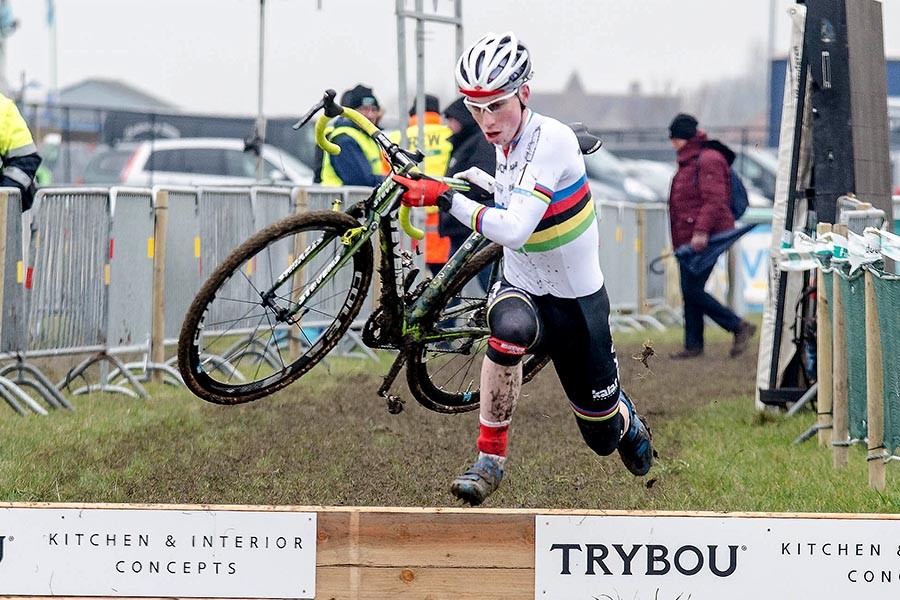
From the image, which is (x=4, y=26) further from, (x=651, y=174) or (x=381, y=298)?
(x=381, y=298)

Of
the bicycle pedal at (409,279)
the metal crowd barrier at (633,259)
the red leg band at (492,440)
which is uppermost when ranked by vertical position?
the bicycle pedal at (409,279)

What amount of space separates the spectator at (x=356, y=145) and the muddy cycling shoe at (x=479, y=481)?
773 cm

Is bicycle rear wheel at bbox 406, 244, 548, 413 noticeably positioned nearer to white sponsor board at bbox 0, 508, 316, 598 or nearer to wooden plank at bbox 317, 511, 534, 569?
wooden plank at bbox 317, 511, 534, 569

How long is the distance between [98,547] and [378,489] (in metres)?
2.40

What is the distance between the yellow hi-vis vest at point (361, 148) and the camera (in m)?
14.0

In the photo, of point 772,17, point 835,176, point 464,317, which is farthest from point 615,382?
point 772,17

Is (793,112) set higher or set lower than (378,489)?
higher

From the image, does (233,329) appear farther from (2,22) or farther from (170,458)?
(2,22)

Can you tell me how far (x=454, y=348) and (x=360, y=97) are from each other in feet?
24.8

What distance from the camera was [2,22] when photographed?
27.2 metres

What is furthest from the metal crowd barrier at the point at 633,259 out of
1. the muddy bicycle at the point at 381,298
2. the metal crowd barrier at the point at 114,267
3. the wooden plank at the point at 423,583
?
the wooden plank at the point at 423,583

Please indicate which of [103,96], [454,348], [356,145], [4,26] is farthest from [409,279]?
[103,96]

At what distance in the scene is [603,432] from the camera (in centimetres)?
683

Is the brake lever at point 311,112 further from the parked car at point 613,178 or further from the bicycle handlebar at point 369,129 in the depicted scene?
the parked car at point 613,178
